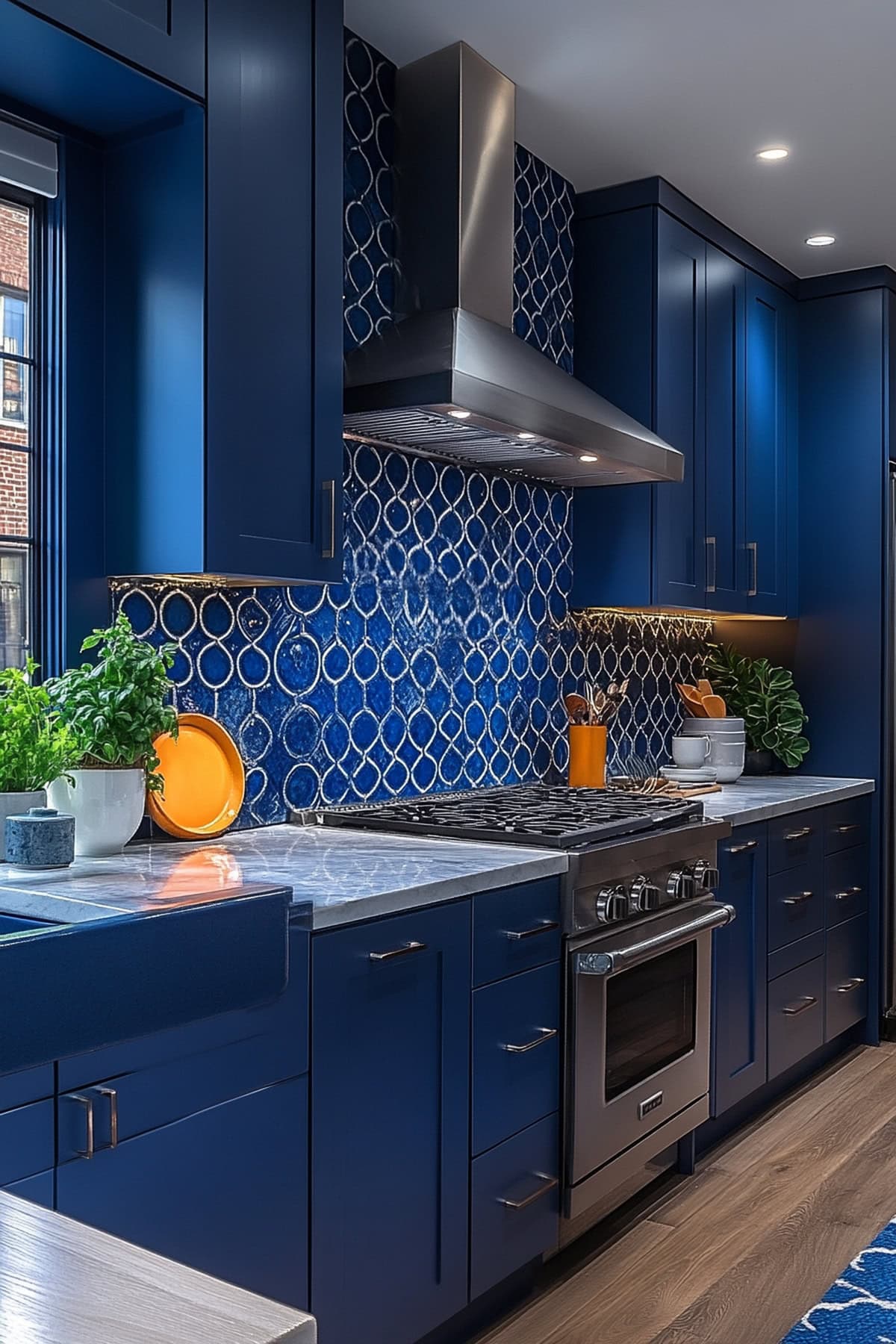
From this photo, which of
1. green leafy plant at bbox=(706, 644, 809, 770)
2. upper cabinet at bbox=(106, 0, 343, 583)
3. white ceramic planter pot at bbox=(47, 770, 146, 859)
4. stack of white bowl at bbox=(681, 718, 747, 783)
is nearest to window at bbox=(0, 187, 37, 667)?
upper cabinet at bbox=(106, 0, 343, 583)

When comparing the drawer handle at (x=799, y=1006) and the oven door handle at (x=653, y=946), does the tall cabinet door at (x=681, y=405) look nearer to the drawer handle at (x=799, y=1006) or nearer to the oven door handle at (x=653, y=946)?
the oven door handle at (x=653, y=946)

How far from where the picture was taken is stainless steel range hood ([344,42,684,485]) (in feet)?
8.65

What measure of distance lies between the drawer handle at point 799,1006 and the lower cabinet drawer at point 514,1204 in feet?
4.57

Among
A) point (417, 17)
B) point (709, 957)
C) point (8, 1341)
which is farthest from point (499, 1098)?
point (417, 17)

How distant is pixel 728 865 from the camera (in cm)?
329

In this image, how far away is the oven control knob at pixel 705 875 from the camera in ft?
9.75

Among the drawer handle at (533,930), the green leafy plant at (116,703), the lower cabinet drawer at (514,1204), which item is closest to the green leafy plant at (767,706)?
the drawer handle at (533,930)

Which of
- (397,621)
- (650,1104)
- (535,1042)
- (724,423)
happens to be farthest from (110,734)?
(724,423)

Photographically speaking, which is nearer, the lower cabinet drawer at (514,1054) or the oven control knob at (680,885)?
the lower cabinet drawer at (514,1054)

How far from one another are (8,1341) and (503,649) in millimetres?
2952

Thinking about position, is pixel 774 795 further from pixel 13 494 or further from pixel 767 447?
pixel 13 494

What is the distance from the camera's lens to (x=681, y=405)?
12.4ft

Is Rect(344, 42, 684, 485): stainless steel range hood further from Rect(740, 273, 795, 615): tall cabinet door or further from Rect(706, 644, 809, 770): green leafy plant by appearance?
Rect(706, 644, 809, 770): green leafy plant

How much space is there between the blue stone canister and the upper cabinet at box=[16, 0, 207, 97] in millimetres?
1223
